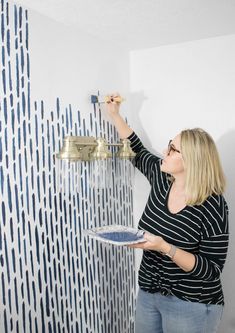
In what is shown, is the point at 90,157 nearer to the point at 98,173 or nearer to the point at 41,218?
the point at 98,173

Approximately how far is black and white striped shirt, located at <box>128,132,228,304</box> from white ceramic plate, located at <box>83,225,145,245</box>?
9 cm

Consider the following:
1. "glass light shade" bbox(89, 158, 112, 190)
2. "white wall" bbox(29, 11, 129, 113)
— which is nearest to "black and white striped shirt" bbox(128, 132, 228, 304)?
"glass light shade" bbox(89, 158, 112, 190)

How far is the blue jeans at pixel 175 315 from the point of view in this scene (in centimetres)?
146

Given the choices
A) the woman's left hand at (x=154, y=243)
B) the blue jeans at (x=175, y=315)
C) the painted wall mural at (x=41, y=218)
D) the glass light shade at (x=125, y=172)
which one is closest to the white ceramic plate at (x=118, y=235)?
the woman's left hand at (x=154, y=243)

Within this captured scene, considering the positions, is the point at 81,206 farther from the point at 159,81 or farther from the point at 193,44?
the point at 193,44

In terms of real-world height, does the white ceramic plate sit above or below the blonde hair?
below

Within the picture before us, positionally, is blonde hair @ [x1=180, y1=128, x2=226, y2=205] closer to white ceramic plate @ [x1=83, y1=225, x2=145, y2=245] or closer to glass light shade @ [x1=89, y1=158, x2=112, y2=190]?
white ceramic plate @ [x1=83, y1=225, x2=145, y2=245]

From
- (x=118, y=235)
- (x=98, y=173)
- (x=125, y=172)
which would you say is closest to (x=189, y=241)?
(x=118, y=235)

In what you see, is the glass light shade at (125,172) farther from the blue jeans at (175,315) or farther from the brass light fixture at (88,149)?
the blue jeans at (175,315)

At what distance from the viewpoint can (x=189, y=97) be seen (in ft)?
6.21

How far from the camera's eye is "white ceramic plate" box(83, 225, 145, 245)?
4.51 feet

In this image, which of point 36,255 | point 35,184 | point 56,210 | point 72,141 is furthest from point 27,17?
point 36,255

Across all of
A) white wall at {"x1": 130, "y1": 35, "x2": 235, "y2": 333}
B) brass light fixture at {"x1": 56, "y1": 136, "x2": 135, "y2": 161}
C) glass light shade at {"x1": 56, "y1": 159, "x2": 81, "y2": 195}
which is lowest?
glass light shade at {"x1": 56, "y1": 159, "x2": 81, "y2": 195}

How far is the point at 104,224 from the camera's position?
1.82 meters
